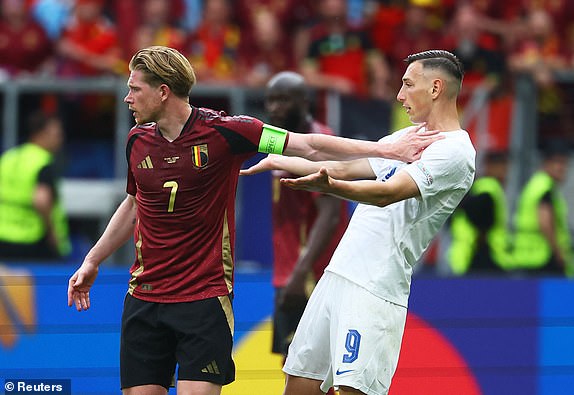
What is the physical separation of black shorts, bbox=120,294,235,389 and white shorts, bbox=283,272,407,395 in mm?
496

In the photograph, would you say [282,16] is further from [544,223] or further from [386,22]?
[544,223]

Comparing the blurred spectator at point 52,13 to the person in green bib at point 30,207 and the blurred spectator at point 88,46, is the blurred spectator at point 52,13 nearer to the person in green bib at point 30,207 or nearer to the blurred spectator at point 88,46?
the blurred spectator at point 88,46

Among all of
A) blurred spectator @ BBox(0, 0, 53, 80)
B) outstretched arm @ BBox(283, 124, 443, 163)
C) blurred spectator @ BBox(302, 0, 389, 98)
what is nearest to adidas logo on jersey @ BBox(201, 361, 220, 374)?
outstretched arm @ BBox(283, 124, 443, 163)

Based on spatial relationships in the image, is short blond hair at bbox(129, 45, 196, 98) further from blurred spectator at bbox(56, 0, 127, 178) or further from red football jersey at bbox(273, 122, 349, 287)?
blurred spectator at bbox(56, 0, 127, 178)

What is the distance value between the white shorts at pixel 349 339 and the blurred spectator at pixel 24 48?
6622 mm

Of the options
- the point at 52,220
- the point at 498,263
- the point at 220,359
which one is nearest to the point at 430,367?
the point at 220,359

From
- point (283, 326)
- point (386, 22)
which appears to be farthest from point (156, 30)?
point (283, 326)

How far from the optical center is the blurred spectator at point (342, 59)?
37.1 feet

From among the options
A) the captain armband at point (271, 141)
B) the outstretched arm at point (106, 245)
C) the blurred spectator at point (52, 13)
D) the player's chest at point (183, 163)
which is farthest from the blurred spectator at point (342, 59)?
the player's chest at point (183, 163)

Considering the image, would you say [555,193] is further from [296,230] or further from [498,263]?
[296,230]

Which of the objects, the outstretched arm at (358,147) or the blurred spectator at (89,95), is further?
the blurred spectator at (89,95)

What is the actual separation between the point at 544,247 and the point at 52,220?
182 inches

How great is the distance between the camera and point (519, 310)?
7605 mm

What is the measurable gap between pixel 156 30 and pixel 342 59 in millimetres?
1931
